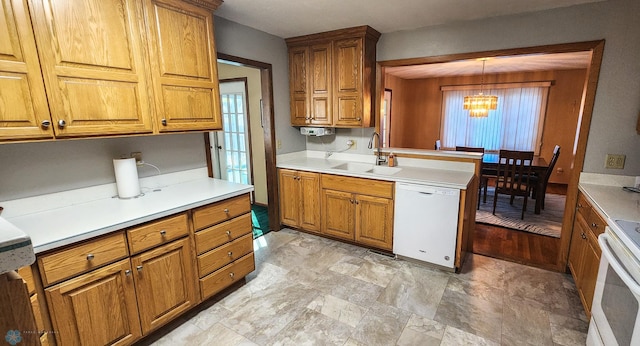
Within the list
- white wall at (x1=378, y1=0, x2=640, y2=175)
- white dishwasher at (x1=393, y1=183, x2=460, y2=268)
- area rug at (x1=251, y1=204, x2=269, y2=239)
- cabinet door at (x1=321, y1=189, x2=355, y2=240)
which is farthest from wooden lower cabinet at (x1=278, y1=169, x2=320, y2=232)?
white wall at (x1=378, y1=0, x2=640, y2=175)

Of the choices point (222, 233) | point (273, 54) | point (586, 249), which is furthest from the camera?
point (273, 54)

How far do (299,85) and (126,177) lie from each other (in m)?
2.11

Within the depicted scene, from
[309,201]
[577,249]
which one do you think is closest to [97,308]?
[309,201]

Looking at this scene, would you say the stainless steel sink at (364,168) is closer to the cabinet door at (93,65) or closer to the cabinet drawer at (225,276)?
the cabinet drawer at (225,276)

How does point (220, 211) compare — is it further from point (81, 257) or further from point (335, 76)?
point (335, 76)

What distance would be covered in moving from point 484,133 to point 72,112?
693 centimetres

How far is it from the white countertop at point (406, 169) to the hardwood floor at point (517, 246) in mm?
912

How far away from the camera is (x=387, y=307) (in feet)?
7.22

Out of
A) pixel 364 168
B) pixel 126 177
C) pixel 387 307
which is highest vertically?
pixel 126 177

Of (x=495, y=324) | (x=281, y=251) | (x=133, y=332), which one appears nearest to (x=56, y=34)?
(x=133, y=332)

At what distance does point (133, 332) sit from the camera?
172 centimetres

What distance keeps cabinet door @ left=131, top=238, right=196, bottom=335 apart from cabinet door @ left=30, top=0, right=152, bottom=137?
31.2 inches

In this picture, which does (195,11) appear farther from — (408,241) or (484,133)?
(484,133)

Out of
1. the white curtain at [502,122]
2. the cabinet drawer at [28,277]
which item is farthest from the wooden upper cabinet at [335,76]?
the white curtain at [502,122]
